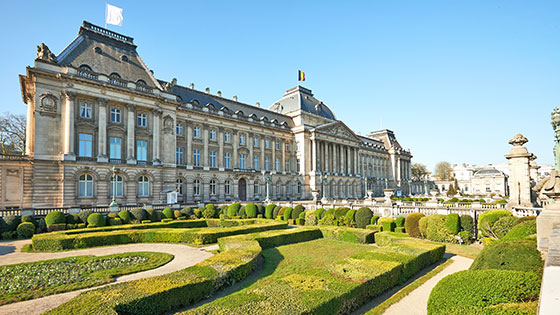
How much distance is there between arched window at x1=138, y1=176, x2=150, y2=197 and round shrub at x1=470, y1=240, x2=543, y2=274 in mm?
34028

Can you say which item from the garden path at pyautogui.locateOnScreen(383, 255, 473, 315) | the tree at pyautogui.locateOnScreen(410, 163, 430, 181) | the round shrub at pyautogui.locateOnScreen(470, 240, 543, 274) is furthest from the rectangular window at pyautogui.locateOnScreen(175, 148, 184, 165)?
the tree at pyautogui.locateOnScreen(410, 163, 430, 181)

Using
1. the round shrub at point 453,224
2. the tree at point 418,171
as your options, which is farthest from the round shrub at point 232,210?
the tree at point 418,171

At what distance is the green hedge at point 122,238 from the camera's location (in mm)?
16125

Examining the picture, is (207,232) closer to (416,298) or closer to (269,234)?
(269,234)

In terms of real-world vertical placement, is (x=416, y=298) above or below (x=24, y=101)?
below

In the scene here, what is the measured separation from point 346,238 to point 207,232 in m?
9.05

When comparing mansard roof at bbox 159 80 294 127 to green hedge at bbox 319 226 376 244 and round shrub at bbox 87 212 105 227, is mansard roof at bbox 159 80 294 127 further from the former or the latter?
green hedge at bbox 319 226 376 244

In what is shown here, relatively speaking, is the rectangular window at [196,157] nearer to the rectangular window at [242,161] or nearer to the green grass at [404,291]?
the rectangular window at [242,161]

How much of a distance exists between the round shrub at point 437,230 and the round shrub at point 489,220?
1938 millimetres

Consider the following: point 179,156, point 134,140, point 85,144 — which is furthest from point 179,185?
point 85,144

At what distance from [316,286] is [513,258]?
179 inches

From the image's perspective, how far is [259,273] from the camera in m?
11.6

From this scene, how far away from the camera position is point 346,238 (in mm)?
18766

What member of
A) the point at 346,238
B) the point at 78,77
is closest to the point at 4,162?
the point at 78,77
